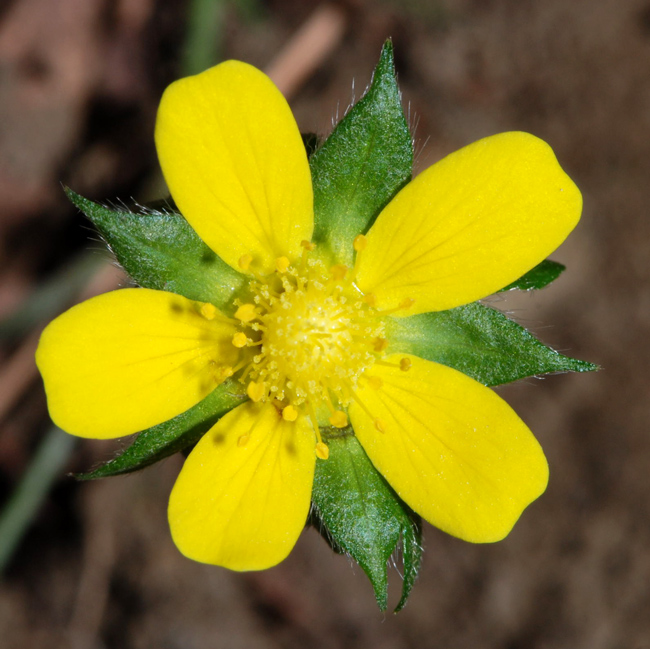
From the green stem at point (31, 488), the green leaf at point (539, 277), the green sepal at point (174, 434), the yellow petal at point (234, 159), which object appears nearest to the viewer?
the yellow petal at point (234, 159)

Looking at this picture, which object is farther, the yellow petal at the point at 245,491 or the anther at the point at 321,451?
the anther at the point at 321,451

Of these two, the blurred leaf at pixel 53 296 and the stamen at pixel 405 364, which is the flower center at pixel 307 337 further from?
the blurred leaf at pixel 53 296

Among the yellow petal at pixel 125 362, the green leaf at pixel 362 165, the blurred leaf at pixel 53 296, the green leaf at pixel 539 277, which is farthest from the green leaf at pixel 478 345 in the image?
the blurred leaf at pixel 53 296

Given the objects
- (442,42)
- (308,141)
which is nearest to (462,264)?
(308,141)

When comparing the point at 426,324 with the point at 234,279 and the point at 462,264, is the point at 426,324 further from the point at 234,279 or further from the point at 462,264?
the point at 234,279

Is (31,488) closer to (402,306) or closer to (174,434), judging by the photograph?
(174,434)

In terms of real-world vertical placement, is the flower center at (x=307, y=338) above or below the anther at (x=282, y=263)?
below

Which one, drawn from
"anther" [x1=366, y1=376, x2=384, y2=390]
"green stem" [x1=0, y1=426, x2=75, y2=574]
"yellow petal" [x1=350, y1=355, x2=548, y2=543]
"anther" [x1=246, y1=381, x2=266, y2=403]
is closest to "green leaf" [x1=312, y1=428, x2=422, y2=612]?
"yellow petal" [x1=350, y1=355, x2=548, y2=543]
